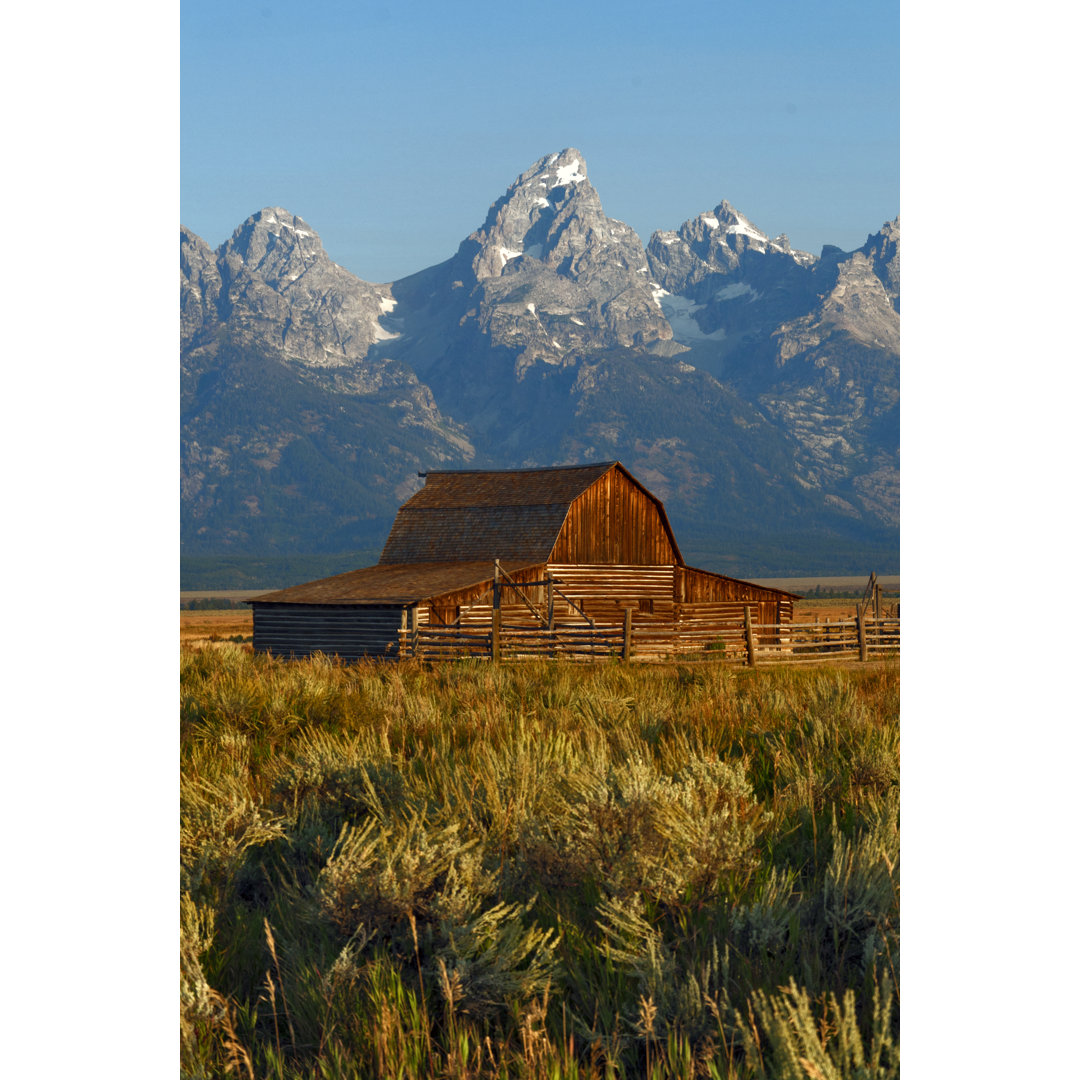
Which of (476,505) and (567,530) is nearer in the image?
(567,530)

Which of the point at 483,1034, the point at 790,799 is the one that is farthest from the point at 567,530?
the point at 483,1034

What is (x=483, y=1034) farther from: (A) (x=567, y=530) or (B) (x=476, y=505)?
(B) (x=476, y=505)

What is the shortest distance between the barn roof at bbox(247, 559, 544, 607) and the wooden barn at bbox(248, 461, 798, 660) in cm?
7

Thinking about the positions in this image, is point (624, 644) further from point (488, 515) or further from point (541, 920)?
point (541, 920)

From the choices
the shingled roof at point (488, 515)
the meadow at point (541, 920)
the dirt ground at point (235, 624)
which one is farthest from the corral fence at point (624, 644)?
the meadow at point (541, 920)

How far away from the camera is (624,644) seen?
2586 centimetres

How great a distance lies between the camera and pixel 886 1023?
2803 millimetres

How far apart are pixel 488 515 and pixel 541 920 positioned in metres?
32.5

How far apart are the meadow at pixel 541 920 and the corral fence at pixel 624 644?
18.1 metres

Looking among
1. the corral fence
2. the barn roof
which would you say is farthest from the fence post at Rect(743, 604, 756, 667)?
the barn roof

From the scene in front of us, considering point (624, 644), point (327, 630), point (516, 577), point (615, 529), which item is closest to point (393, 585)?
point (327, 630)

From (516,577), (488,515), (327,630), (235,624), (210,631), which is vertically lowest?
(235,624)

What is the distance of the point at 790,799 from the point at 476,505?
105ft
